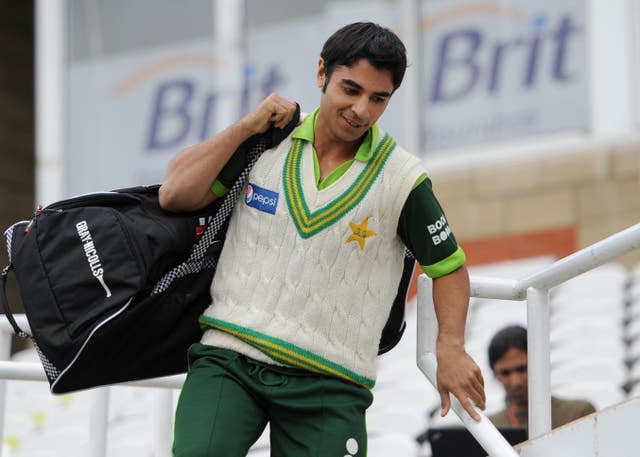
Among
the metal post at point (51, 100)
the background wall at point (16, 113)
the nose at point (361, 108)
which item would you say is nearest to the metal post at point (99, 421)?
the nose at point (361, 108)

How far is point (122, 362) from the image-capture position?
3.36 m

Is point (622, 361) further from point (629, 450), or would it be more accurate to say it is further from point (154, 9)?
point (154, 9)

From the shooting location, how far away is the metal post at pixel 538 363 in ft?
11.1

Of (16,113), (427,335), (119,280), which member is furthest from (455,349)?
(16,113)

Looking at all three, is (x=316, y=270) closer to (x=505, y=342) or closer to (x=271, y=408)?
(x=271, y=408)

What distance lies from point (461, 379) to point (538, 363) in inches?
8.6

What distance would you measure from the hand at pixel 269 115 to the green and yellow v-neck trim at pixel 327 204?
2.5 inches

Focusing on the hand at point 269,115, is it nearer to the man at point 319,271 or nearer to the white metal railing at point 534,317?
the man at point 319,271

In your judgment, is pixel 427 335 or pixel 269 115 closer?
pixel 269 115

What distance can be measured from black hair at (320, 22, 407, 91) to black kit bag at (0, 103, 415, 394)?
217 mm

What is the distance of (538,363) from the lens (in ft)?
11.1

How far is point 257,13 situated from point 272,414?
308 inches

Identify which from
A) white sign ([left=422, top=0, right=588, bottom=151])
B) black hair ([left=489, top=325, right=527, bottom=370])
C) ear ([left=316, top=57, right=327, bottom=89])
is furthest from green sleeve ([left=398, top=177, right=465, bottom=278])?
white sign ([left=422, top=0, right=588, bottom=151])

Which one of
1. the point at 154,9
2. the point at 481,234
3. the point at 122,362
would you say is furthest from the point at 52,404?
the point at 122,362
